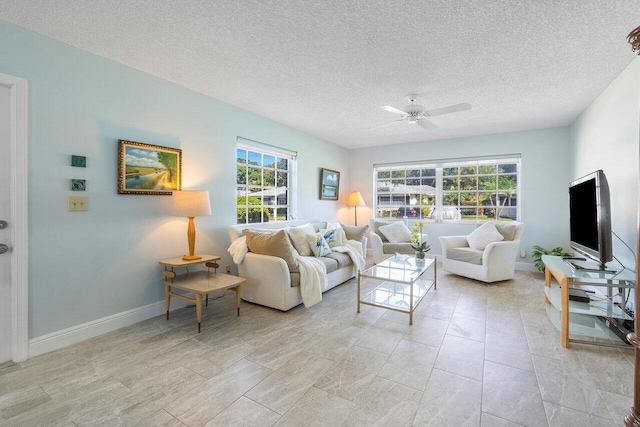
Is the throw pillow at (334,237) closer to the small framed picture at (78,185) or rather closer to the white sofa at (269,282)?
the white sofa at (269,282)

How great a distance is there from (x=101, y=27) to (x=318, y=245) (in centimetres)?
291

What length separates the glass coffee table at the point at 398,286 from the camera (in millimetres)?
2822

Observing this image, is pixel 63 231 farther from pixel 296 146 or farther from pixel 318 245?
pixel 296 146

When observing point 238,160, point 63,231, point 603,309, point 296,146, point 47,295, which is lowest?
point 603,309

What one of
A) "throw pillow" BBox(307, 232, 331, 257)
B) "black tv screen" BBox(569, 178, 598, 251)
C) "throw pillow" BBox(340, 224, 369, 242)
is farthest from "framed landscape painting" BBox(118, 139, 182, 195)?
"black tv screen" BBox(569, 178, 598, 251)

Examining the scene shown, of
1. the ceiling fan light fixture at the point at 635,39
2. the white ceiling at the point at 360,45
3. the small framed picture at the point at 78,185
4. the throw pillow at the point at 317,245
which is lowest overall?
the throw pillow at the point at 317,245

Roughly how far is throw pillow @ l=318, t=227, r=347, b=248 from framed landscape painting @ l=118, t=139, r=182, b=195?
2.08 meters

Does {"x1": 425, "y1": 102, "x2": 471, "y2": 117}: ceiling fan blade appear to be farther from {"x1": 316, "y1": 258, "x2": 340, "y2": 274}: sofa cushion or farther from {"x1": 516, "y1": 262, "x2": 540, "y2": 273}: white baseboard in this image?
{"x1": 516, "y1": 262, "x2": 540, "y2": 273}: white baseboard

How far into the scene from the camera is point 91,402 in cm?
166

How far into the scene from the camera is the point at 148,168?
285 centimetres

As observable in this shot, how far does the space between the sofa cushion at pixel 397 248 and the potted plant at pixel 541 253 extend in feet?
6.38

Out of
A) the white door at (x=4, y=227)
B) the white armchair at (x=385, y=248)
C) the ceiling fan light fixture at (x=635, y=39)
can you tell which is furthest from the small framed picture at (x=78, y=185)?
the white armchair at (x=385, y=248)

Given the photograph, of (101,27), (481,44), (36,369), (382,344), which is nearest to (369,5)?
(481,44)

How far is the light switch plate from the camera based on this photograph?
2362mm
